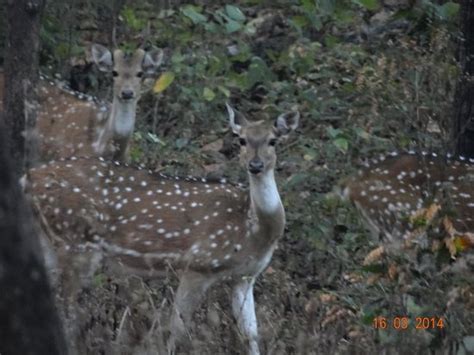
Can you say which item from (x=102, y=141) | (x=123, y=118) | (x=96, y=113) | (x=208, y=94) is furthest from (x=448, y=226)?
(x=208, y=94)

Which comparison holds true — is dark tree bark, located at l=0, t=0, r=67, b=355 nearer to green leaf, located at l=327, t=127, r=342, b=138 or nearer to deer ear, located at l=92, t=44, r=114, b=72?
green leaf, located at l=327, t=127, r=342, b=138

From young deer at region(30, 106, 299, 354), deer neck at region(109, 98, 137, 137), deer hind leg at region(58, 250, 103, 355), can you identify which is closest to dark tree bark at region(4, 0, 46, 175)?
young deer at region(30, 106, 299, 354)

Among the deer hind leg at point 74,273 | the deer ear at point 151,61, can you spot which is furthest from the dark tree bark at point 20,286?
the deer ear at point 151,61

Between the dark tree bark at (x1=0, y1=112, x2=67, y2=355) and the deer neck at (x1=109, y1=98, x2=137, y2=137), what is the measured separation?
23.5 ft

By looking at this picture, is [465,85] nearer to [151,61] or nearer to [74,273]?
[151,61]

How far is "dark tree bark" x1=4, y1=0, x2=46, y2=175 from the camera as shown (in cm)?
880

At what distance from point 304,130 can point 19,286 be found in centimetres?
824

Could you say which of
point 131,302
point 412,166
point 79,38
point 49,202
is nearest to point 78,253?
point 49,202

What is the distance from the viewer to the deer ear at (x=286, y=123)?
9.38 metres

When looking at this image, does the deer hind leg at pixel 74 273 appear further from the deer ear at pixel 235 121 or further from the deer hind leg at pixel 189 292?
the deer ear at pixel 235 121

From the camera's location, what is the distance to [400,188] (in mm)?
9719

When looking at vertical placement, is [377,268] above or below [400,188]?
above
